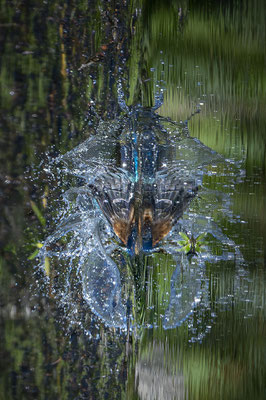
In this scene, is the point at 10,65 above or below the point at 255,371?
above

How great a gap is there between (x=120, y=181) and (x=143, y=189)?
3 centimetres

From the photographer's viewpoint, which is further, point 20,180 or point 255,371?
point 255,371

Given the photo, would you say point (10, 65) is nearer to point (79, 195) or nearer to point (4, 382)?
point (79, 195)

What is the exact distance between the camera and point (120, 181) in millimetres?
500

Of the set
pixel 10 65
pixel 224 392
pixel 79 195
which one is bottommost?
pixel 224 392

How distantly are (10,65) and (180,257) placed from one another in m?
0.29

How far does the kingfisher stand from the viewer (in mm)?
499

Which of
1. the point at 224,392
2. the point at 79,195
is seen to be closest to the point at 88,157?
the point at 79,195

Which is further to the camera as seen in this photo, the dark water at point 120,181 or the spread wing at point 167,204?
the spread wing at point 167,204

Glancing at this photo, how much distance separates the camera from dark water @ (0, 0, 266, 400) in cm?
41

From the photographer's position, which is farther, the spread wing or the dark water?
the spread wing

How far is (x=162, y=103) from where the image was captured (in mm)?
533

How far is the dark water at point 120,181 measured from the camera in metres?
0.41

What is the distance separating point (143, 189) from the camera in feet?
1.69
